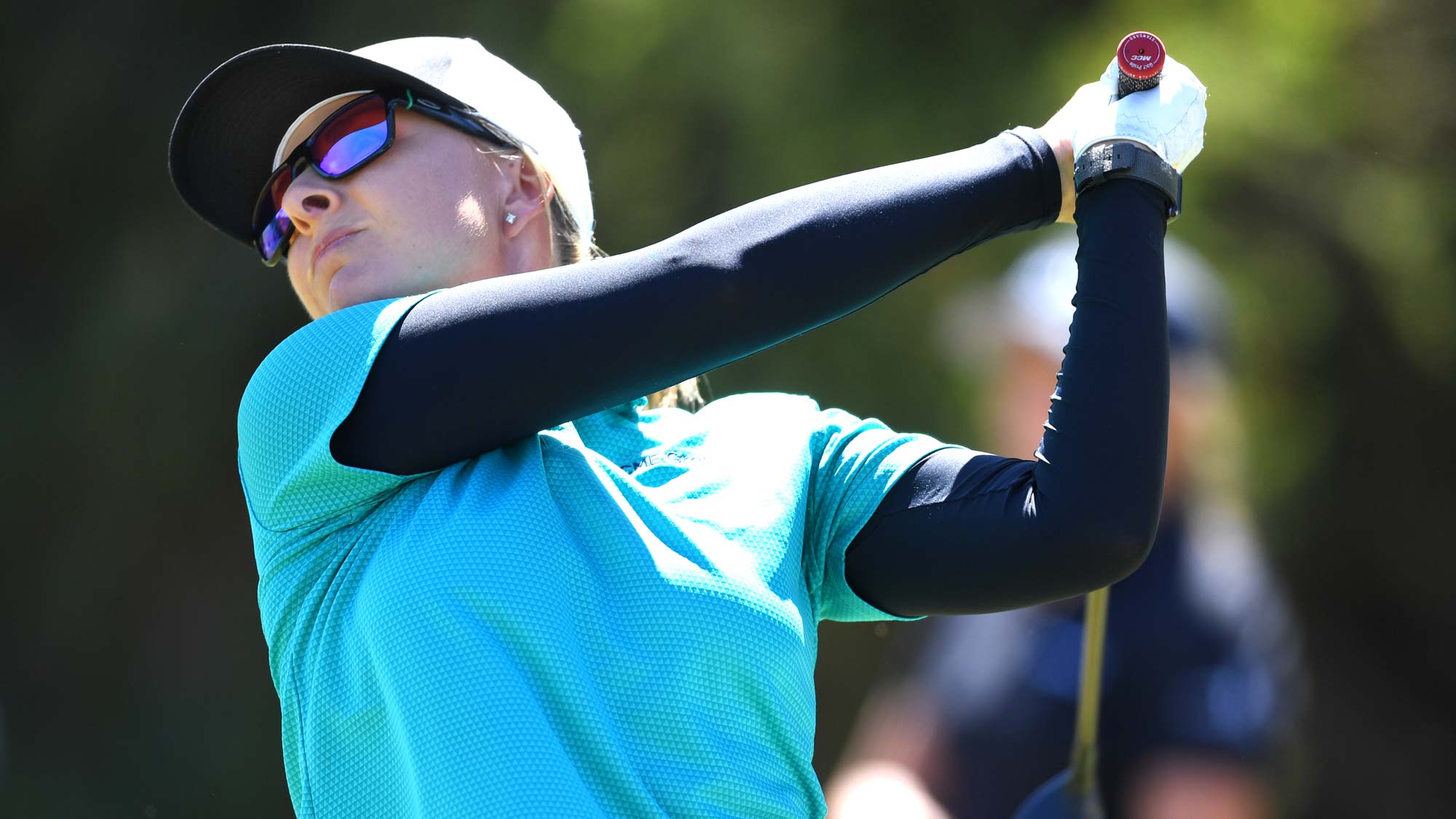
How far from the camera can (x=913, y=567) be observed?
1.08 metres

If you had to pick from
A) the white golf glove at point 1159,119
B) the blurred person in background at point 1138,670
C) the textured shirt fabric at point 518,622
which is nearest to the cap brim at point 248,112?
the textured shirt fabric at point 518,622

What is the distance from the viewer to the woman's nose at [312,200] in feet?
3.74

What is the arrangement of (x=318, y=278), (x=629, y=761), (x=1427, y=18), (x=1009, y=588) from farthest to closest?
(x=1427, y=18), (x=318, y=278), (x=1009, y=588), (x=629, y=761)

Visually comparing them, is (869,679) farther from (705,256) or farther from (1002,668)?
(705,256)

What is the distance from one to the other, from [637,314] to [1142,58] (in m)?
0.43

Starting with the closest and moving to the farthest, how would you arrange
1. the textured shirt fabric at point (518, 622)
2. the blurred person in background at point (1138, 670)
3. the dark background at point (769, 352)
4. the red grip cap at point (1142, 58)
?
the textured shirt fabric at point (518, 622) → the red grip cap at point (1142, 58) → the blurred person in background at point (1138, 670) → the dark background at point (769, 352)

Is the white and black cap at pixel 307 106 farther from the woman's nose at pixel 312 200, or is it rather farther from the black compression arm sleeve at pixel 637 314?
the black compression arm sleeve at pixel 637 314

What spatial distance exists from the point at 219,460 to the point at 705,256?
2674mm

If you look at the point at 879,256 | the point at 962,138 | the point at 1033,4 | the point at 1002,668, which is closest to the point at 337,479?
the point at 879,256

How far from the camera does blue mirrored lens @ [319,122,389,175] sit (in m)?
1.14

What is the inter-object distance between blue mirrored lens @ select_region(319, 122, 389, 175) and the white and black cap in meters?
0.05

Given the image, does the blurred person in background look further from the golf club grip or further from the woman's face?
the woman's face

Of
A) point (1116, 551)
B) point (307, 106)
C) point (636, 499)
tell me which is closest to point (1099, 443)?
point (1116, 551)

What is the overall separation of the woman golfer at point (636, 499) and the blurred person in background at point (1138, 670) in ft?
1.85
